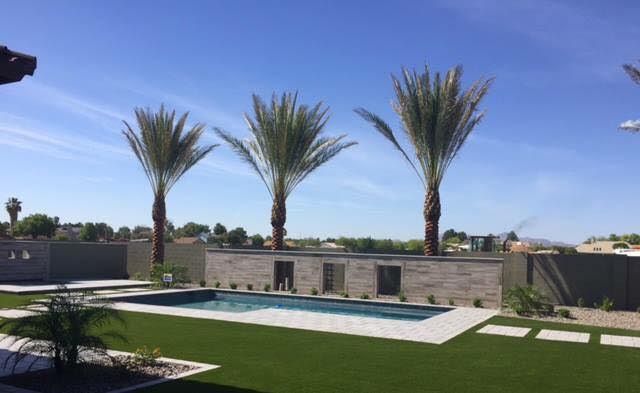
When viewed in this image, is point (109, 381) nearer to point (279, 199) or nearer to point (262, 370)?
point (262, 370)

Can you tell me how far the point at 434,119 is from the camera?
22.1 m

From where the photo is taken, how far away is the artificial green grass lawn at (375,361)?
8.13 meters

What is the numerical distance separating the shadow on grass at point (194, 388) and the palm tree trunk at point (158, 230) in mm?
21013

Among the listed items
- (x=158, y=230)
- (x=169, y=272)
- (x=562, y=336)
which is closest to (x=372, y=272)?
(x=169, y=272)

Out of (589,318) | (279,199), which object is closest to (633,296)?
(589,318)

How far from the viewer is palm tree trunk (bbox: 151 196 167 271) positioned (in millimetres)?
28062

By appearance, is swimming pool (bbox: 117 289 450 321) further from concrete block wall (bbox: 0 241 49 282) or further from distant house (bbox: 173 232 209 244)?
distant house (bbox: 173 232 209 244)

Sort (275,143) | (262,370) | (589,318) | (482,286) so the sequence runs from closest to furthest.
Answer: (262,370), (589,318), (482,286), (275,143)

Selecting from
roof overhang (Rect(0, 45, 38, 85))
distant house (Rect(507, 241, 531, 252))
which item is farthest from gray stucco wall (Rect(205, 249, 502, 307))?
roof overhang (Rect(0, 45, 38, 85))

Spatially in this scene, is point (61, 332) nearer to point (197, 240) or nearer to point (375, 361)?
point (375, 361)

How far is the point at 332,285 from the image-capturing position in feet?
78.5

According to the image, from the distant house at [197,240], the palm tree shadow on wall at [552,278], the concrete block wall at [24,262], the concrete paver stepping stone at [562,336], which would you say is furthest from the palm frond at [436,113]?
the distant house at [197,240]

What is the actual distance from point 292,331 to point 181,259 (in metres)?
16.1

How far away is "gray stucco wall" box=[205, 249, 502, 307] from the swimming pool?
148 cm
